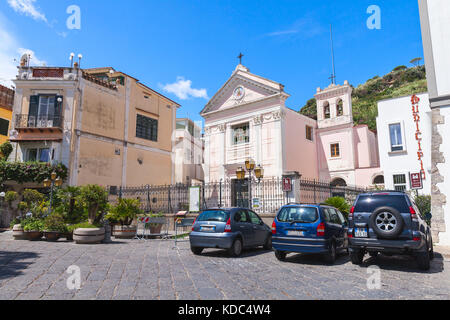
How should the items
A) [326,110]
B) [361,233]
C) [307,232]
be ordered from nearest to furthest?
1. [361,233]
2. [307,232]
3. [326,110]

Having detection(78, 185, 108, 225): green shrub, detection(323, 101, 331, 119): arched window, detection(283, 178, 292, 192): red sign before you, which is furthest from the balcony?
detection(323, 101, 331, 119): arched window

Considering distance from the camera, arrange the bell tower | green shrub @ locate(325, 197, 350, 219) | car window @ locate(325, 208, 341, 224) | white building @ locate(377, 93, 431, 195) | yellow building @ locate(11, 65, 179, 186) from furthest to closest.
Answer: the bell tower, yellow building @ locate(11, 65, 179, 186), white building @ locate(377, 93, 431, 195), green shrub @ locate(325, 197, 350, 219), car window @ locate(325, 208, 341, 224)

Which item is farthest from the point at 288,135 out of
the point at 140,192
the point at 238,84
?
the point at 140,192

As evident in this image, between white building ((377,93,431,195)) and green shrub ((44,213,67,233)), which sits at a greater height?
white building ((377,93,431,195))

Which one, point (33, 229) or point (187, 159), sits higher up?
point (187, 159)

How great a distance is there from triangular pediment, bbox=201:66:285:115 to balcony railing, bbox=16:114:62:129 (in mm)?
12078

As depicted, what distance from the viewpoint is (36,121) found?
22078mm

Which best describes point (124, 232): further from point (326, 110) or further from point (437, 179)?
point (326, 110)

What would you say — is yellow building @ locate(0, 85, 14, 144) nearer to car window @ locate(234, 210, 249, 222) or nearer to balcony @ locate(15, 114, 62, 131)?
balcony @ locate(15, 114, 62, 131)

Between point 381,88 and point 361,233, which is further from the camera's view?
point 381,88

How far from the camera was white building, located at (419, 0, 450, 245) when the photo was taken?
11.0 meters

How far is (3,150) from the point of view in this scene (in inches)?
841

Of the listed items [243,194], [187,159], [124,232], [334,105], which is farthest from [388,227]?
[187,159]

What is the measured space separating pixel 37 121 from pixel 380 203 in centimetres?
2330
